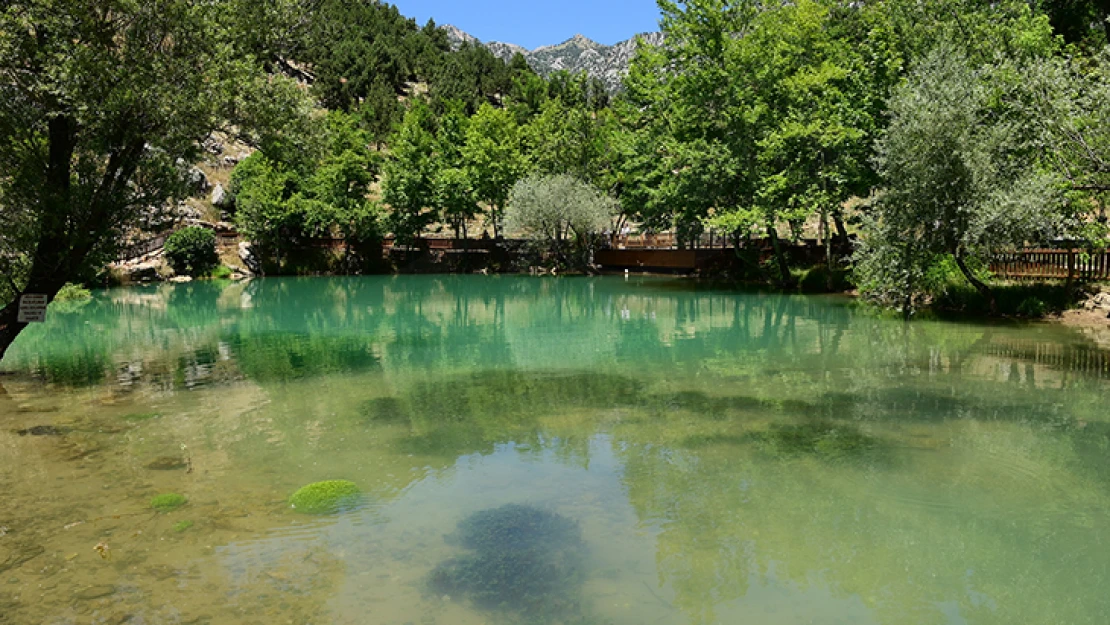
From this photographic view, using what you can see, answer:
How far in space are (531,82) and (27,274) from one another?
79.3 m

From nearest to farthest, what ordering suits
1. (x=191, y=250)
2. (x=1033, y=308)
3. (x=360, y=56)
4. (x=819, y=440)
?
(x=819, y=440) → (x=1033, y=308) → (x=191, y=250) → (x=360, y=56)

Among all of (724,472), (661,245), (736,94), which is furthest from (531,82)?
(724,472)

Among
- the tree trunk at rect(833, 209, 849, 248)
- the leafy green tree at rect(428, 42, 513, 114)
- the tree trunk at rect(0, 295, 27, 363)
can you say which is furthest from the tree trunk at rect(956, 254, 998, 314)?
the leafy green tree at rect(428, 42, 513, 114)

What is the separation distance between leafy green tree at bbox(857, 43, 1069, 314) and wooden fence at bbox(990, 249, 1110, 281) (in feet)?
7.76

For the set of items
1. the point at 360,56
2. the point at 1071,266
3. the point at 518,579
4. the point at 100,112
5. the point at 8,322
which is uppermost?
the point at 360,56

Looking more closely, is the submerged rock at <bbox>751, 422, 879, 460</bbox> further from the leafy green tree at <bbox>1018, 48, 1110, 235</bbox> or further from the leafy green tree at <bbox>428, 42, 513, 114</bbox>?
the leafy green tree at <bbox>428, 42, 513, 114</bbox>

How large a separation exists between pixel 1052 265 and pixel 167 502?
1136 inches

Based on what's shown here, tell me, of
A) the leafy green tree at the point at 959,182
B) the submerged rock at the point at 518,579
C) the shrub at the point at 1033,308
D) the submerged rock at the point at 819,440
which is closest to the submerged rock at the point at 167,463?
the submerged rock at the point at 518,579

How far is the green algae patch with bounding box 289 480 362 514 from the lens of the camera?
8.82 metres

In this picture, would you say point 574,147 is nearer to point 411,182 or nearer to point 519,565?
point 411,182

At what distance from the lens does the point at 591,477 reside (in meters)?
9.98

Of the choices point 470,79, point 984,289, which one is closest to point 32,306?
point 984,289

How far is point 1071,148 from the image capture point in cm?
1992

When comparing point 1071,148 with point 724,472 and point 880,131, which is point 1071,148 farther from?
point 724,472
